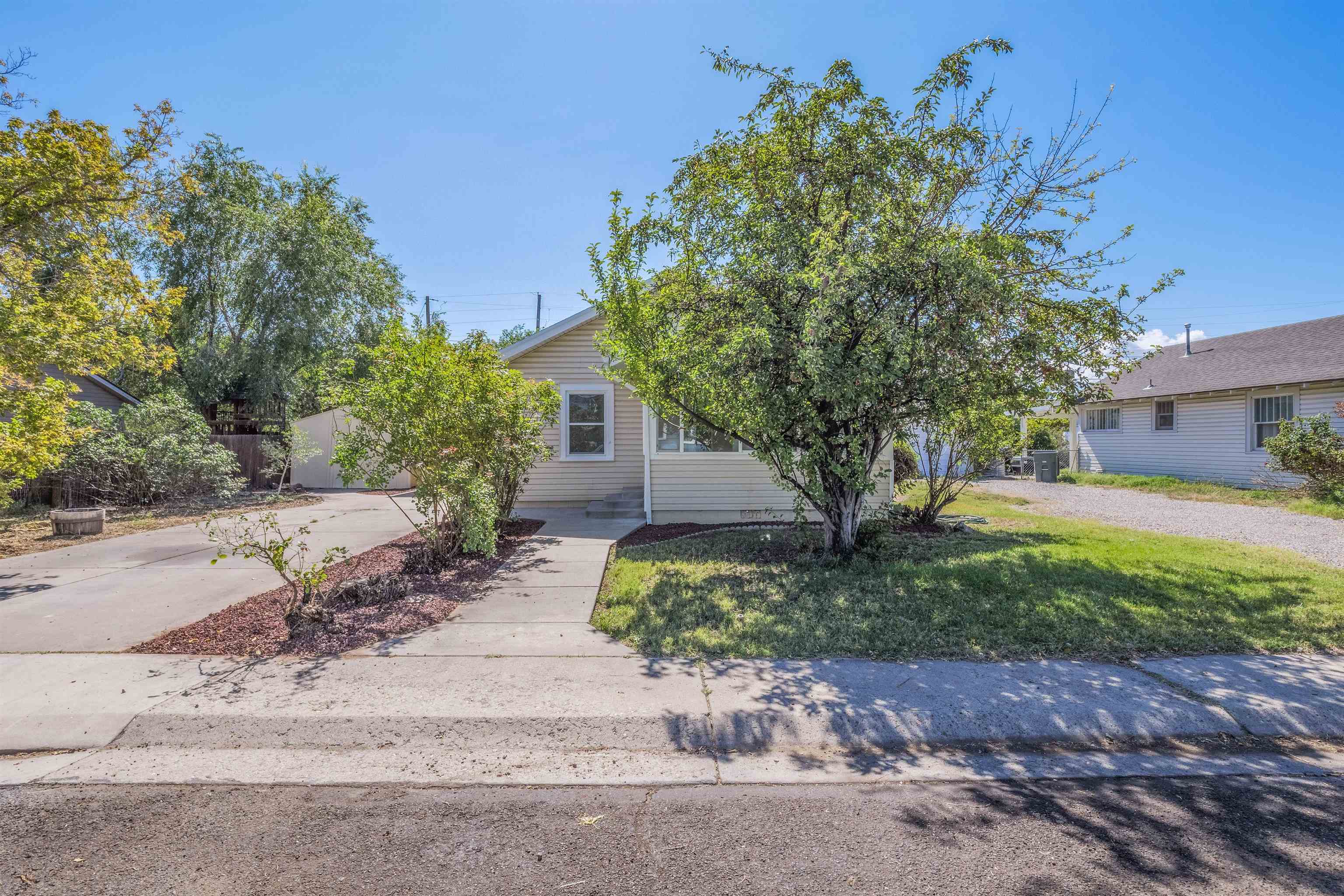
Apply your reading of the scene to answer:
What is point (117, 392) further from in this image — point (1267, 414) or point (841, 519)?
point (1267, 414)

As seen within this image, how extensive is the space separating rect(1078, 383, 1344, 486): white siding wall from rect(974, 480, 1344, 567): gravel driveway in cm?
231

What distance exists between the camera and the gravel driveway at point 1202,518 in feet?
29.7

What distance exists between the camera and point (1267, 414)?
53.4ft

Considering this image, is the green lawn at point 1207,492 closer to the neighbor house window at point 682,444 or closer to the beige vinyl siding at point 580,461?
the neighbor house window at point 682,444

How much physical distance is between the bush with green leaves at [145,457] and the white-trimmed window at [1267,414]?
25085 millimetres

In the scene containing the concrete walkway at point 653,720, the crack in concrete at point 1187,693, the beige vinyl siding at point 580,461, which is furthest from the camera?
the beige vinyl siding at point 580,461

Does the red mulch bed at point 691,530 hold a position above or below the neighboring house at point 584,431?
below

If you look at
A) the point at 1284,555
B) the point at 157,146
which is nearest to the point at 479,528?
the point at 157,146

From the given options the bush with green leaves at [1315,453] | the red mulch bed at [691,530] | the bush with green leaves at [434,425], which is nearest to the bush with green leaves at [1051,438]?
the bush with green leaves at [1315,453]

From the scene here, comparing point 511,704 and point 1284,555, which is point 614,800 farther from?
point 1284,555

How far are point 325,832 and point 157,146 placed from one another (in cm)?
1097

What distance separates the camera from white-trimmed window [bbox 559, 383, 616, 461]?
12773 mm

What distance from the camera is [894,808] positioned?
9.61 feet

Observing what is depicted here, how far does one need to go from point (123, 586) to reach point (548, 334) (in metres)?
7.50
